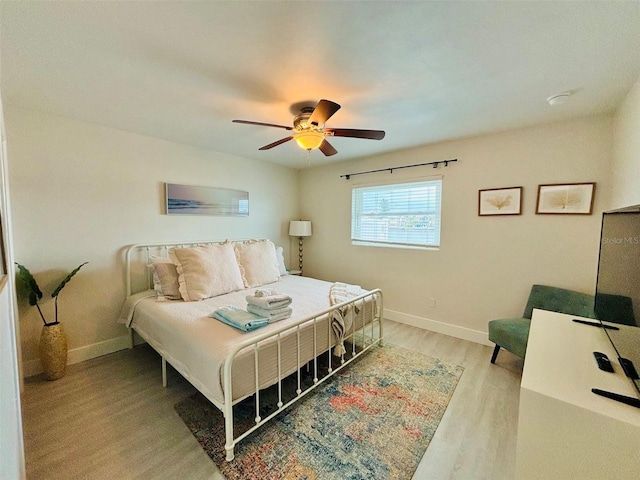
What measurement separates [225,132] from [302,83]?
1334mm

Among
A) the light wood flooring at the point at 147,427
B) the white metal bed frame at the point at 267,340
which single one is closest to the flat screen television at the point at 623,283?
the light wood flooring at the point at 147,427

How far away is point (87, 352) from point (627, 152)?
4.91 meters

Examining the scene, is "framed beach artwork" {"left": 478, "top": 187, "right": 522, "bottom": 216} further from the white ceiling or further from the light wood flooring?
the light wood flooring

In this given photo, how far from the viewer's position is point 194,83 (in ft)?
5.77

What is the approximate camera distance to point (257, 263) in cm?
309

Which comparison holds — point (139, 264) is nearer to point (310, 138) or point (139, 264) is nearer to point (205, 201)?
point (205, 201)

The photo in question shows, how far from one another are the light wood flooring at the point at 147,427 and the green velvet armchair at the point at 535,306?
0.32 metres

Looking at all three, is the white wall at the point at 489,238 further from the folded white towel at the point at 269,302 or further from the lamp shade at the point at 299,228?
the folded white towel at the point at 269,302

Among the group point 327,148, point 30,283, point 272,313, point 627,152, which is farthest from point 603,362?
point 30,283

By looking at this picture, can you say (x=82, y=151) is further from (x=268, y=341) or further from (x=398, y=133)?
(x=398, y=133)

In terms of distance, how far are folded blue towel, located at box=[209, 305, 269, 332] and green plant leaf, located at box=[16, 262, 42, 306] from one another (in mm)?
1576

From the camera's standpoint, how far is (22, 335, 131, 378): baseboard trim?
2223mm

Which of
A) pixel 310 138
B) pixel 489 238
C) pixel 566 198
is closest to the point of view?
pixel 310 138

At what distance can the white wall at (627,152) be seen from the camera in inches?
64.9
